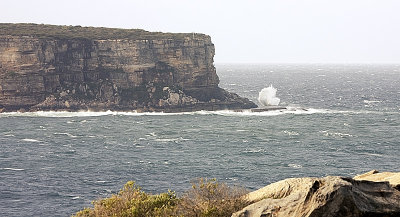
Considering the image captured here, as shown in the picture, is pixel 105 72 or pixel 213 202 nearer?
pixel 213 202

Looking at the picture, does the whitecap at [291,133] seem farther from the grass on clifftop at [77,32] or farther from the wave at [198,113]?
the grass on clifftop at [77,32]

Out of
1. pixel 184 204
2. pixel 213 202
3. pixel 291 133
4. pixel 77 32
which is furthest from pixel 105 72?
pixel 213 202

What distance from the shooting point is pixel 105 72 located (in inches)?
6058

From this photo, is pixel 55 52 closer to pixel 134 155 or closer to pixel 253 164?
pixel 134 155

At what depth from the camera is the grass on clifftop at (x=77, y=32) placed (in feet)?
508

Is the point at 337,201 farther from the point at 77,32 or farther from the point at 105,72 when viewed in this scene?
the point at 77,32

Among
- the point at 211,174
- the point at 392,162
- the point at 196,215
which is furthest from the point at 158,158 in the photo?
the point at 196,215

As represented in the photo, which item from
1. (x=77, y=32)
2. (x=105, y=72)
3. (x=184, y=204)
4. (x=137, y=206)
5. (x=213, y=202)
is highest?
(x=77, y=32)

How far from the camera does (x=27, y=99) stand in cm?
14225

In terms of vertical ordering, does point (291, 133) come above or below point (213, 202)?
below

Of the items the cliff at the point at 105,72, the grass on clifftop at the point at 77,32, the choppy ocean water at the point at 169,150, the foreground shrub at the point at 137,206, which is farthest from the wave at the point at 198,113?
the foreground shrub at the point at 137,206

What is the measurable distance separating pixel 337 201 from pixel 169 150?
2811 inches

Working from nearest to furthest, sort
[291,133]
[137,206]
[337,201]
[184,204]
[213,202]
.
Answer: [337,201], [213,202], [184,204], [137,206], [291,133]

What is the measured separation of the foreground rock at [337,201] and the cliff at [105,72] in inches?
4893
